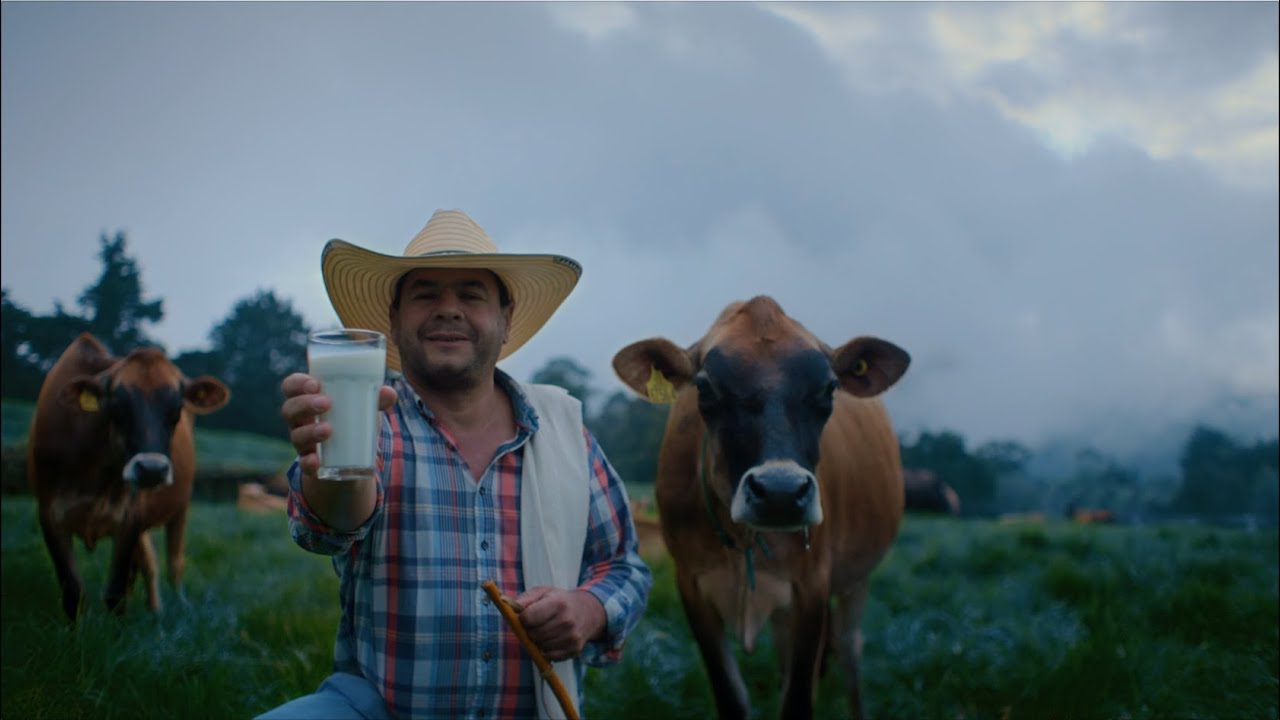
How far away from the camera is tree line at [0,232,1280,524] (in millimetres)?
7145

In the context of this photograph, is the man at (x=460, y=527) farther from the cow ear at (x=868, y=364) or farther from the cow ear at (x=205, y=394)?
the cow ear at (x=205, y=394)

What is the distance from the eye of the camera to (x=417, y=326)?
2.34 m

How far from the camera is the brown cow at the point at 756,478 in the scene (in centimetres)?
324

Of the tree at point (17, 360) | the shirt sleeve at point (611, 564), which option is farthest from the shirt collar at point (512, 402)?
the tree at point (17, 360)

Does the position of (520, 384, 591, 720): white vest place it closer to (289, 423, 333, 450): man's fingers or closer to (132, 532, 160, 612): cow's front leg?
(289, 423, 333, 450): man's fingers

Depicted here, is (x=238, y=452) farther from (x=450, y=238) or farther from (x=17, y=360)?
(x=450, y=238)

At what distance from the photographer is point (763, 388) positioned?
3.37 metres

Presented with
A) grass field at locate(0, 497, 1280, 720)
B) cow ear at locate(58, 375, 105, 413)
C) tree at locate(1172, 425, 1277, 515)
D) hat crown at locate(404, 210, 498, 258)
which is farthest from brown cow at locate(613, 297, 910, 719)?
tree at locate(1172, 425, 1277, 515)

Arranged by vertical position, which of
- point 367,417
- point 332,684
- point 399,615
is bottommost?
point 332,684

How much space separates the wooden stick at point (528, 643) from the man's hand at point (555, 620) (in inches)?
0.7

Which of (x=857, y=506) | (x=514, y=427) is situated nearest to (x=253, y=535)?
(x=857, y=506)

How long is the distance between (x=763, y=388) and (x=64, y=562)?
4308 millimetres

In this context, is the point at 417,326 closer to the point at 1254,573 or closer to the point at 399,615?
the point at 399,615

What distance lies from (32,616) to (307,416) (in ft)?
12.1
